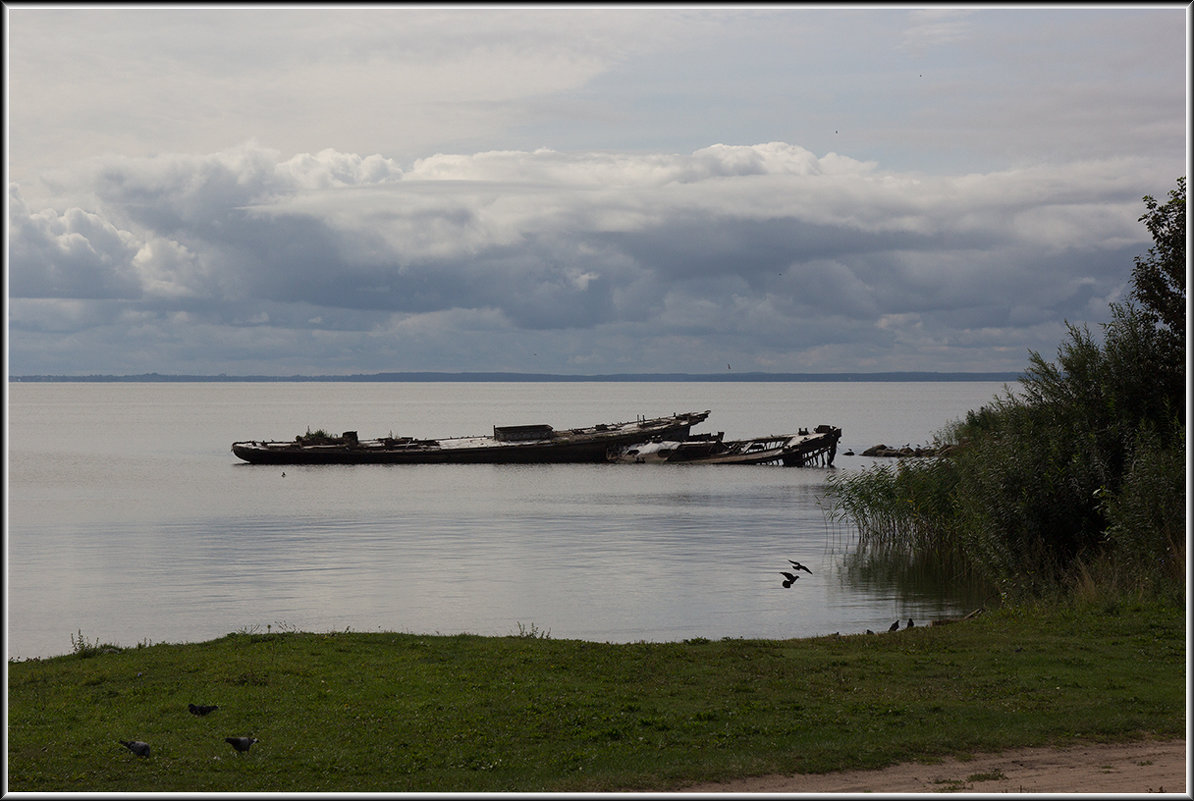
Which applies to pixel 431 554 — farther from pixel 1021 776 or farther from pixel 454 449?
pixel 454 449

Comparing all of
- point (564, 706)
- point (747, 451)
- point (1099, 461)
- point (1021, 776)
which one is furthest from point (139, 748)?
point (747, 451)

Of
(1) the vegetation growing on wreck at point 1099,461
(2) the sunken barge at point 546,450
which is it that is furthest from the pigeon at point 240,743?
(2) the sunken barge at point 546,450

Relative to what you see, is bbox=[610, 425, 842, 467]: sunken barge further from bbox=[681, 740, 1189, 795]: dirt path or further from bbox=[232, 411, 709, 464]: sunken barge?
bbox=[681, 740, 1189, 795]: dirt path

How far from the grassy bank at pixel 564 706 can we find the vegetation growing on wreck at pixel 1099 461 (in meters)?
2.91

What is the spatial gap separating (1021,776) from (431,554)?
3299cm

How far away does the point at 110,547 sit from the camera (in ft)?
151

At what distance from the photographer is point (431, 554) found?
43188 millimetres

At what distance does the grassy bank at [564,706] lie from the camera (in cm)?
1259

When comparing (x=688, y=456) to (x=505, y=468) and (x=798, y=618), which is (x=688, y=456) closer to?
(x=505, y=468)

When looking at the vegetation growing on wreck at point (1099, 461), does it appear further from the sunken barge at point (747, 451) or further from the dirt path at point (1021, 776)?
the sunken barge at point (747, 451)

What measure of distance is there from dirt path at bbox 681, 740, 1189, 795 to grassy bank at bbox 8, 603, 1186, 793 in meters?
0.31

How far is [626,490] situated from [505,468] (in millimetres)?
20681

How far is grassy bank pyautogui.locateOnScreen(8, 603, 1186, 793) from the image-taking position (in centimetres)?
1259

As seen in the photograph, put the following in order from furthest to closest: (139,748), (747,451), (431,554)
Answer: (747,451), (431,554), (139,748)
